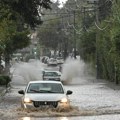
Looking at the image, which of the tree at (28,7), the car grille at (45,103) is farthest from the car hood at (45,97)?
the tree at (28,7)

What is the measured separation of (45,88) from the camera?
22.8 meters

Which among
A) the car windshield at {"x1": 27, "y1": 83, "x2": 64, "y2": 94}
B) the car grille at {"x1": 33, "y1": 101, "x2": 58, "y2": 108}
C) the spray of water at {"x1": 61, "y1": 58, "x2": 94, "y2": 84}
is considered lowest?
the spray of water at {"x1": 61, "y1": 58, "x2": 94, "y2": 84}

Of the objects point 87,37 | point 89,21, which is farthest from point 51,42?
point 87,37

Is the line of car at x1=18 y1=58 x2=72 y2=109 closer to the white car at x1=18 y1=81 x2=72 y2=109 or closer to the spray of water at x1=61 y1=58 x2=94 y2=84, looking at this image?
the white car at x1=18 y1=81 x2=72 y2=109

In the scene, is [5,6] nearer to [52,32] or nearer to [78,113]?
[78,113]

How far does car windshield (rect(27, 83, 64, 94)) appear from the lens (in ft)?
74.1

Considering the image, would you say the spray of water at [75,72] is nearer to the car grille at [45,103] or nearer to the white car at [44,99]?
the white car at [44,99]

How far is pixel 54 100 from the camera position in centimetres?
2144

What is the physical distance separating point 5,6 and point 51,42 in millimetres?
119860

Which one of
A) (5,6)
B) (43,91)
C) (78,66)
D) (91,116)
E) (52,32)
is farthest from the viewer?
(52,32)

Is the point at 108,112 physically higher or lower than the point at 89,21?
lower

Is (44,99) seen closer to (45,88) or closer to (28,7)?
(45,88)

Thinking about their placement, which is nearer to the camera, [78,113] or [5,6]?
[78,113]

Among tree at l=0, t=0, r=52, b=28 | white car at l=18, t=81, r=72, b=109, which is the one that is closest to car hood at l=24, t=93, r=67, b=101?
white car at l=18, t=81, r=72, b=109
